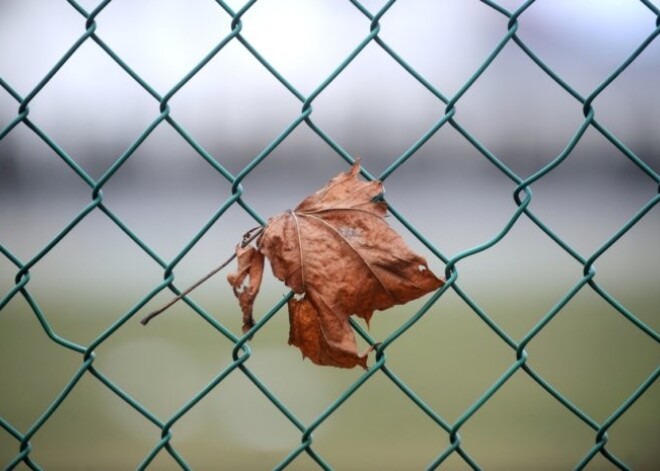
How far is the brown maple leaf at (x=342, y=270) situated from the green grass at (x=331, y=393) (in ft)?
5.24

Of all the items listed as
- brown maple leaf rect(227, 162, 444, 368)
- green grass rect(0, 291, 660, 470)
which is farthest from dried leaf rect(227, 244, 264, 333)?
green grass rect(0, 291, 660, 470)

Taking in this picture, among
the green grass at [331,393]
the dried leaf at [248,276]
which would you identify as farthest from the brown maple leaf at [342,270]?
the green grass at [331,393]

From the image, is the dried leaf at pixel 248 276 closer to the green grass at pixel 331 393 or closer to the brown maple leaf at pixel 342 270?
the brown maple leaf at pixel 342 270

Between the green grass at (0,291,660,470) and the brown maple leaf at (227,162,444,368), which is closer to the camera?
the brown maple leaf at (227,162,444,368)

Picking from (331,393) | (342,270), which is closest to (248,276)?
(342,270)

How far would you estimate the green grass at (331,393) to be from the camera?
2.58m

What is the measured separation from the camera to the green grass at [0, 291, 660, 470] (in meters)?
2.58

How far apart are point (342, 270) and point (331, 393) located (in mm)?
2085

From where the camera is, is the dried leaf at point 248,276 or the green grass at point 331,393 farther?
the green grass at point 331,393

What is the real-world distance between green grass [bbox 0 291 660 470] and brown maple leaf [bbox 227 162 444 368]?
1.60m

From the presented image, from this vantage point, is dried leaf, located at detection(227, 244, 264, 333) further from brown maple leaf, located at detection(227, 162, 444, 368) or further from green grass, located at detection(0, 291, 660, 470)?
green grass, located at detection(0, 291, 660, 470)

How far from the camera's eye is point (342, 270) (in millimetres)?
977

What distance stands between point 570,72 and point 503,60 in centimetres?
51

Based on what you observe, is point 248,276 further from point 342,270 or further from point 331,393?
point 331,393
